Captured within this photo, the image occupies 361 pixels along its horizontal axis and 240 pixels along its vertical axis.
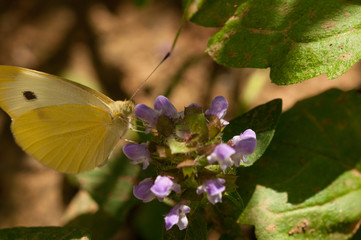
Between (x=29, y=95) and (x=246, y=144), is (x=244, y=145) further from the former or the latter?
(x=29, y=95)

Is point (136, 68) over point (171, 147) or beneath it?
beneath

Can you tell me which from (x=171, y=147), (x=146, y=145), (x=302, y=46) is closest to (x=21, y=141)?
(x=146, y=145)

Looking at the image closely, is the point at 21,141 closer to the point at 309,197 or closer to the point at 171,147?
the point at 171,147

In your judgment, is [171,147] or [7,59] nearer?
[171,147]

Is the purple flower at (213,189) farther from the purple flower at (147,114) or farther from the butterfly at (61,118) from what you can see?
the butterfly at (61,118)

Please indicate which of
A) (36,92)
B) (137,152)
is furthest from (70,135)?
(137,152)

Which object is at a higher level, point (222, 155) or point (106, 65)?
point (222, 155)
